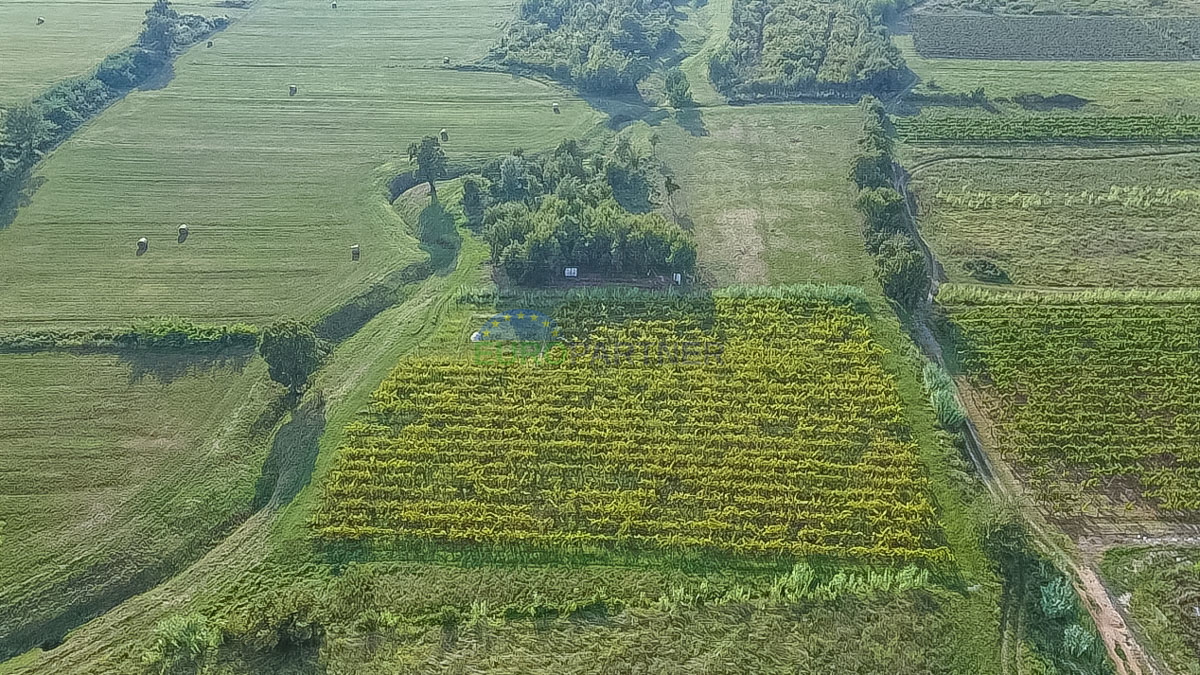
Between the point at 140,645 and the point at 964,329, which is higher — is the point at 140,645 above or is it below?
below

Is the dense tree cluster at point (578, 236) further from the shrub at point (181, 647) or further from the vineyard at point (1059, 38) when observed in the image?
the vineyard at point (1059, 38)

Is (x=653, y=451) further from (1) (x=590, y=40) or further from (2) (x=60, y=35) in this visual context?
(2) (x=60, y=35)

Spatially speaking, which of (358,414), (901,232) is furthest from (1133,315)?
(358,414)

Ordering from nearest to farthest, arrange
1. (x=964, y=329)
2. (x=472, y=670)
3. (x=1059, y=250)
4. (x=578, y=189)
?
(x=472, y=670)
(x=964, y=329)
(x=1059, y=250)
(x=578, y=189)


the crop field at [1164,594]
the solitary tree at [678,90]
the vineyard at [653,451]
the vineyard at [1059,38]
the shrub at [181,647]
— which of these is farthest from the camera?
the vineyard at [1059,38]

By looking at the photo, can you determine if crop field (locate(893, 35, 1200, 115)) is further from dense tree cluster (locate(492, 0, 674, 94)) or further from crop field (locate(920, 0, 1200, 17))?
dense tree cluster (locate(492, 0, 674, 94))

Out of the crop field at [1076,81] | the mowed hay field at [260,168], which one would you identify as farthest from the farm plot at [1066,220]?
the mowed hay field at [260,168]

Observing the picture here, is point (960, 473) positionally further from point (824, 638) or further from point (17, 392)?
point (17, 392)
